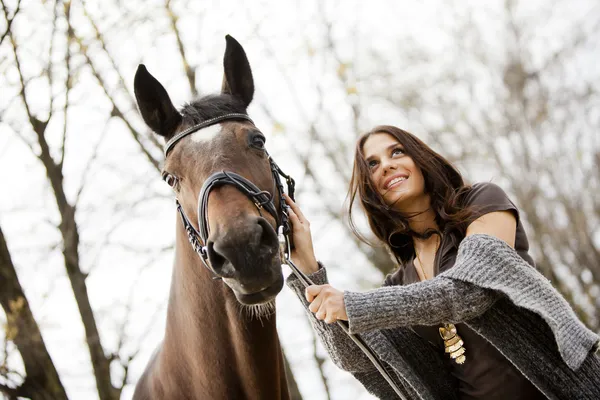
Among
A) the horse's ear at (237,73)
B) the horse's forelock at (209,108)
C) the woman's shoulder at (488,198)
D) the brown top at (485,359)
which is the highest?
the horse's ear at (237,73)

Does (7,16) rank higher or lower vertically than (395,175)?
higher

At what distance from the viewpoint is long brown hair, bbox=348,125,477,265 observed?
291 centimetres

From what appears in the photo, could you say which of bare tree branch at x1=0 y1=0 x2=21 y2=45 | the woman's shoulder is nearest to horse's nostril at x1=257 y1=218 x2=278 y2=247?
the woman's shoulder

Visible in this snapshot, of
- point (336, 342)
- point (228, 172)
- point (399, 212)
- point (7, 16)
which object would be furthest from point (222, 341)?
point (7, 16)

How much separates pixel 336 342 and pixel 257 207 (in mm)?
928

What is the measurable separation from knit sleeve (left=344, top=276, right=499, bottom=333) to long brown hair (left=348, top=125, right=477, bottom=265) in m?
0.48

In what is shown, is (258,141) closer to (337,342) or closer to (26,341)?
(337,342)

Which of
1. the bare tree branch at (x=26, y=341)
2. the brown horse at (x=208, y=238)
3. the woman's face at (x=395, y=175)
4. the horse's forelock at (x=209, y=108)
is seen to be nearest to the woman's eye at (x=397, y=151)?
the woman's face at (x=395, y=175)

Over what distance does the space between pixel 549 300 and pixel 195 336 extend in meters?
1.76

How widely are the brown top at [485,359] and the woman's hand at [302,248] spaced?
2.08ft

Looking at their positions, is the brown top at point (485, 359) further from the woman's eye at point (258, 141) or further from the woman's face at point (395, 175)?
the woman's eye at point (258, 141)

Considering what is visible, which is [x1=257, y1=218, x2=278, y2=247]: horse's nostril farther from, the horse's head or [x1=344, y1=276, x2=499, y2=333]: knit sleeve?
[x1=344, y1=276, x2=499, y2=333]: knit sleeve

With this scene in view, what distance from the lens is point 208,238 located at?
2.42 m

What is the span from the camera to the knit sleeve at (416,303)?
234cm
